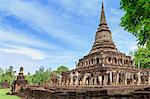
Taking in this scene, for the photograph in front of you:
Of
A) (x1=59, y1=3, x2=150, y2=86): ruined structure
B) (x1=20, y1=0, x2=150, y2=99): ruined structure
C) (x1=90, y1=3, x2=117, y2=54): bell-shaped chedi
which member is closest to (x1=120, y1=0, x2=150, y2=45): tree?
(x1=20, y1=0, x2=150, y2=99): ruined structure

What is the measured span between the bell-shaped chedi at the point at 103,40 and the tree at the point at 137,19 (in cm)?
1940

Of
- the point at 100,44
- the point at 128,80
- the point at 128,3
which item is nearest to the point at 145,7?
the point at 128,3

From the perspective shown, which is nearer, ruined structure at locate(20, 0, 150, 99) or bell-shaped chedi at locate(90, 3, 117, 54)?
ruined structure at locate(20, 0, 150, 99)

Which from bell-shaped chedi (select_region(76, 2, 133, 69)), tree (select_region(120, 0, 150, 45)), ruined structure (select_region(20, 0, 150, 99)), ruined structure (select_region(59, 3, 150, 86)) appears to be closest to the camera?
ruined structure (select_region(20, 0, 150, 99))

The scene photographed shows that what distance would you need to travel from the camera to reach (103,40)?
1368 inches

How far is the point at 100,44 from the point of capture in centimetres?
3425

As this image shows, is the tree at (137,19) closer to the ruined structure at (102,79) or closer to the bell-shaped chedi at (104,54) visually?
the ruined structure at (102,79)

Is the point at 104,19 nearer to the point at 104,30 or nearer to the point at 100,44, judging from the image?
the point at 104,30

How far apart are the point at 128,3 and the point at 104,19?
25.5 m

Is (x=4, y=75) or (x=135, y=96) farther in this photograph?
(x=4, y=75)

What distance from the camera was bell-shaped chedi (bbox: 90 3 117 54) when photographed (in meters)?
33.3

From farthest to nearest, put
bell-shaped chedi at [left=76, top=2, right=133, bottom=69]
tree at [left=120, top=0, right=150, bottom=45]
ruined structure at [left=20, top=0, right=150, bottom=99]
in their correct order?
bell-shaped chedi at [left=76, top=2, right=133, bottom=69]
tree at [left=120, top=0, right=150, bottom=45]
ruined structure at [left=20, top=0, right=150, bottom=99]

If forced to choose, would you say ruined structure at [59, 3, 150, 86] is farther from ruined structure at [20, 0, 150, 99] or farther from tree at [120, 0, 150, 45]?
tree at [120, 0, 150, 45]

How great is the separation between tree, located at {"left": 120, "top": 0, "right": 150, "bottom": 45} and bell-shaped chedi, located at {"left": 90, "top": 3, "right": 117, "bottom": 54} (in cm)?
1940
